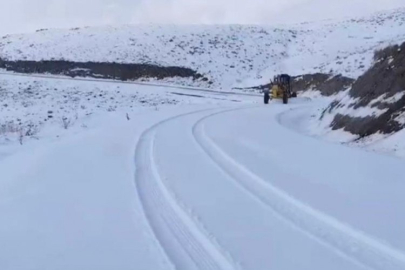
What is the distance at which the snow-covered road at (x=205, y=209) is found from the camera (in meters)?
5.36

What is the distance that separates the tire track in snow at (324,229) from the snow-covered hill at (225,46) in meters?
36.7

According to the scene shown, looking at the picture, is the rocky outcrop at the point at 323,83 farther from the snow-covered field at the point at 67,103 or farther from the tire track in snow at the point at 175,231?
the tire track in snow at the point at 175,231

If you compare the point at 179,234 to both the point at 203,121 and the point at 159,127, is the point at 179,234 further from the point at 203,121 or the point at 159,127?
the point at 203,121

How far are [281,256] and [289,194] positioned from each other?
238 cm

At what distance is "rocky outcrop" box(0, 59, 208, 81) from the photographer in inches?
1949

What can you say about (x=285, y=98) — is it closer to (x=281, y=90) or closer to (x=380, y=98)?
(x=281, y=90)

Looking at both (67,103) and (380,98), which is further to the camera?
(67,103)

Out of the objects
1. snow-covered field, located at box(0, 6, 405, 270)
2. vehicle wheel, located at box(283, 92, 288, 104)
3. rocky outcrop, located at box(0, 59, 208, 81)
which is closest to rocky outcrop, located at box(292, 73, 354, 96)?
vehicle wheel, located at box(283, 92, 288, 104)

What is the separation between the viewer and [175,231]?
245 inches

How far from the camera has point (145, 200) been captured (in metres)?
7.79

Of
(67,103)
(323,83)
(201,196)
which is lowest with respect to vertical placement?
(67,103)

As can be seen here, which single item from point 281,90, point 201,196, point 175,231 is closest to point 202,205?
point 201,196

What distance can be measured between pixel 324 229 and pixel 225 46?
2066 inches

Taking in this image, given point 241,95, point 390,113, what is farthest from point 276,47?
point 390,113
